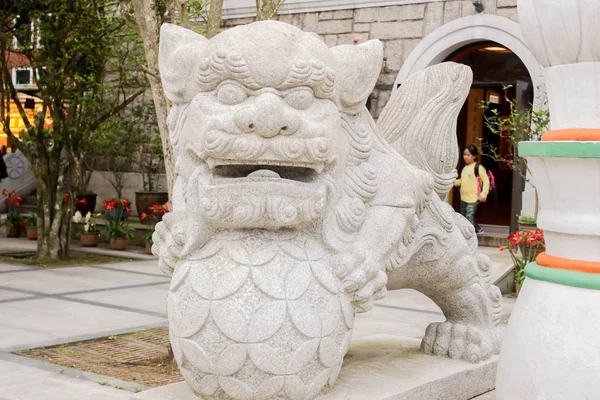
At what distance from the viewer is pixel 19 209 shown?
1415 centimetres

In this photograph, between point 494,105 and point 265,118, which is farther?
point 494,105

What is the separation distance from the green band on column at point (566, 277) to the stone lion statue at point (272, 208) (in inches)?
30.8

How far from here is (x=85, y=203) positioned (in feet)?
43.3

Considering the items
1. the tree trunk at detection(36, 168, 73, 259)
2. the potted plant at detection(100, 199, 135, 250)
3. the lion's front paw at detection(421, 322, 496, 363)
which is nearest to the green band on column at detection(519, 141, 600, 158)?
the lion's front paw at detection(421, 322, 496, 363)

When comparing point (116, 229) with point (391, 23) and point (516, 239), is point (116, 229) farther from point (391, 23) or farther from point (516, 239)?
point (516, 239)

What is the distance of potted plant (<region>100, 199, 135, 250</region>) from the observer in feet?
36.2

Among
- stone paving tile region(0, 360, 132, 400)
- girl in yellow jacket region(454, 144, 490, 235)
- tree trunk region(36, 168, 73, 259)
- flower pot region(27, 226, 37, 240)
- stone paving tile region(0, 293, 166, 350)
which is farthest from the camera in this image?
flower pot region(27, 226, 37, 240)

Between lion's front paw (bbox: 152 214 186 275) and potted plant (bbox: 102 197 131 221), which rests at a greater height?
lion's front paw (bbox: 152 214 186 275)

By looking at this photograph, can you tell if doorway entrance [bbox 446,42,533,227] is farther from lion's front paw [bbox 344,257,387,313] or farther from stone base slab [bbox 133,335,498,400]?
lion's front paw [bbox 344,257,387,313]

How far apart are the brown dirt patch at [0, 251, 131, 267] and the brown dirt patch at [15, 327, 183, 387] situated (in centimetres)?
404

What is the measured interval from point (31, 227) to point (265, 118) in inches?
404

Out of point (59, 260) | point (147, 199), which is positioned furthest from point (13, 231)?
point (59, 260)

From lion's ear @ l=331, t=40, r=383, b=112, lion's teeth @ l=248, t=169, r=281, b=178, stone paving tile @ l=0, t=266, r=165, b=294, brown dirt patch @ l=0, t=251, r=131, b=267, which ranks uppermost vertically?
lion's ear @ l=331, t=40, r=383, b=112

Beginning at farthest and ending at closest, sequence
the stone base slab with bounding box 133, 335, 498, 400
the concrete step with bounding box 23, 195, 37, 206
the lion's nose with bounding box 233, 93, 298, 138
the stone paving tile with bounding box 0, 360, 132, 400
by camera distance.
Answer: the concrete step with bounding box 23, 195, 37, 206 → the stone paving tile with bounding box 0, 360, 132, 400 → the stone base slab with bounding box 133, 335, 498, 400 → the lion's nose with bounding box 233, 93, 298, 138
